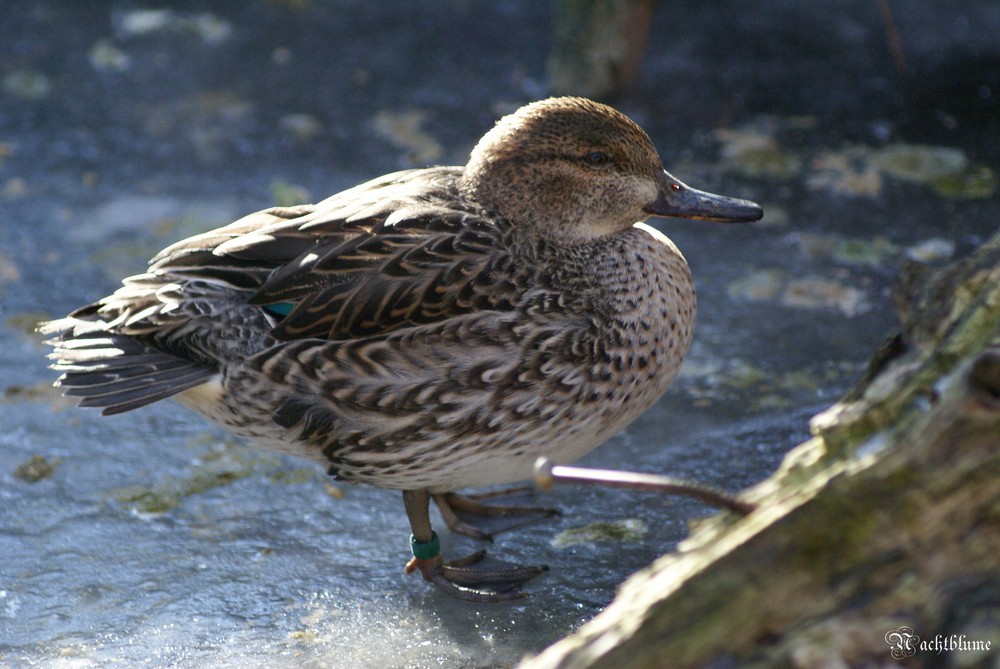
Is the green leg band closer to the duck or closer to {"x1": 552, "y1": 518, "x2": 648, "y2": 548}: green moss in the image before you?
the duck

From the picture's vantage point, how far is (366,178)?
5.45 m

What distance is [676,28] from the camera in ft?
21.7

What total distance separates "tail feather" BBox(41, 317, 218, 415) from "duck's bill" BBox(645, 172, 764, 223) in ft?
4.83

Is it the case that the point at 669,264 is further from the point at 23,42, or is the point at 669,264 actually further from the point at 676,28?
the point at 23,42

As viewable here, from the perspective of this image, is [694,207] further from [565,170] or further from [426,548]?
[426,548]

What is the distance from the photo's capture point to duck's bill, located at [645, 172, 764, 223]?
358 cm

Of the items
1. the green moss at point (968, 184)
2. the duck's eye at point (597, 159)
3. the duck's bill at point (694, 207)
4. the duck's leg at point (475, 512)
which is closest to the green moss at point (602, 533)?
the duck's leg at point (475, 512)

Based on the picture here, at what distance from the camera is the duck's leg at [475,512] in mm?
3689

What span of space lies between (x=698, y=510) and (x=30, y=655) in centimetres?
199

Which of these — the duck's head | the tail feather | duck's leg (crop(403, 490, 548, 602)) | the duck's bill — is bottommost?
duck's leg (crop(403, 490, 548, 602))

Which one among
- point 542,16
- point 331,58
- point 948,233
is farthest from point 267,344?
point 542,16
